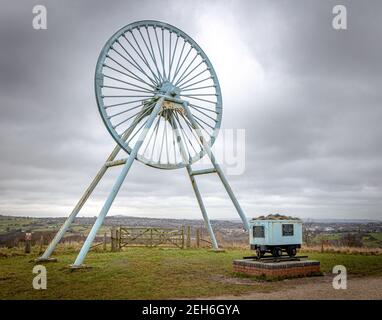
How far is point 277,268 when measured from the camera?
509 inches

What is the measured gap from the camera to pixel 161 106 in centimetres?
1800

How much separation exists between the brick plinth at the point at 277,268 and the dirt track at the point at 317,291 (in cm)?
45

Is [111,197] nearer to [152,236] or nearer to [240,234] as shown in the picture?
[152,236]

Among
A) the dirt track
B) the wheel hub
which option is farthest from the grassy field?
the wheel hub

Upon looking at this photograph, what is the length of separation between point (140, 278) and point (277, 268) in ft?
14.3

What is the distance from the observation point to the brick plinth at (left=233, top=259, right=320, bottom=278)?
12898 mm

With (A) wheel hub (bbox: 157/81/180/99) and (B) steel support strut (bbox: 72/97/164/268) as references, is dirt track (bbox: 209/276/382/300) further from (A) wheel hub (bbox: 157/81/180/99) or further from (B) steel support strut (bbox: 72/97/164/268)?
(A) wheel hub (bbox: 157/81/180/99)

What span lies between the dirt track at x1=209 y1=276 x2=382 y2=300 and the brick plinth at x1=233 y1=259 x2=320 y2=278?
1.47ft

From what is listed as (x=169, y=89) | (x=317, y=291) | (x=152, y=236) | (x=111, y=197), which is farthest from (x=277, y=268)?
(x=152, y=236)

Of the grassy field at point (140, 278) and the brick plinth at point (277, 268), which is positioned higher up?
the brick plinth at point (277, 268)

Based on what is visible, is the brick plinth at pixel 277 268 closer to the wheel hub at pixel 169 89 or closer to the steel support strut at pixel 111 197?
the steel support strut at pixel 111 197

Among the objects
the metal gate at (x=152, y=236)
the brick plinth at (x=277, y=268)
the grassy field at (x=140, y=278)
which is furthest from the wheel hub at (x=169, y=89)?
the metal gate at (x=152, y=236)

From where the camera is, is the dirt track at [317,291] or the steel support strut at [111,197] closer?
the dirt track at [317,291]

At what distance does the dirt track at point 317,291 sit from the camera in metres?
9.82
